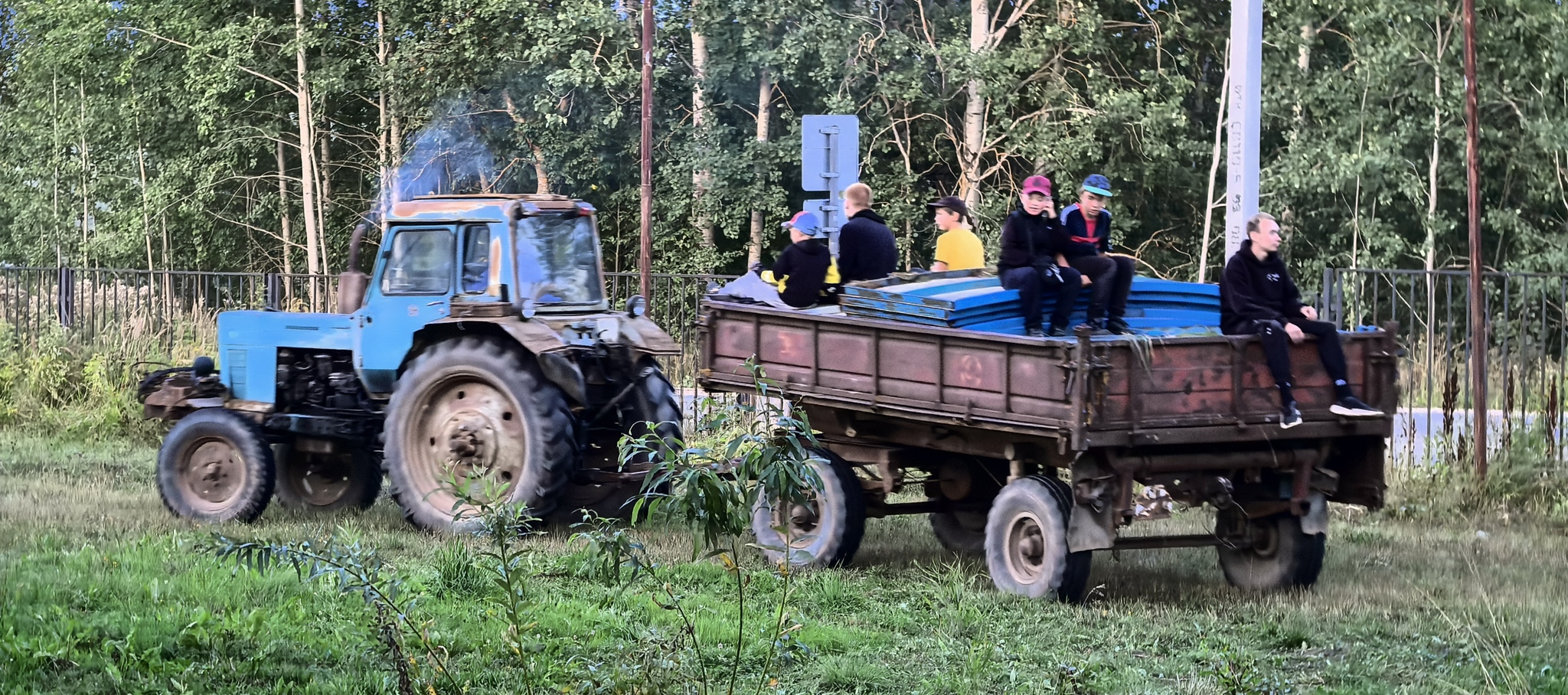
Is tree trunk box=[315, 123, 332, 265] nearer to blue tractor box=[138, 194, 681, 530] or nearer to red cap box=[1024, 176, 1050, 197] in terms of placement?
blue tractor box=[138, 194, 681, 530]

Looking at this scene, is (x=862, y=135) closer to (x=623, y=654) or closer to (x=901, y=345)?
(x=901, y=345)

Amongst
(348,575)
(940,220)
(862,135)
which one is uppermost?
(862,135)

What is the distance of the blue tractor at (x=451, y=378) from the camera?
36.7ft

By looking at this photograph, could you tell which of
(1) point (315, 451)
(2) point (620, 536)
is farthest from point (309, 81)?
(2) point (620, 536)

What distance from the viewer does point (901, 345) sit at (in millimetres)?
9422

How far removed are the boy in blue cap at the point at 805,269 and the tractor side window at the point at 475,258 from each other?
1.94 metres

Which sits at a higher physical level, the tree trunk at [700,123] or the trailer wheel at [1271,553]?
the tree trunk at [700,123]

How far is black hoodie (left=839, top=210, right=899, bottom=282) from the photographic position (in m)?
10.9

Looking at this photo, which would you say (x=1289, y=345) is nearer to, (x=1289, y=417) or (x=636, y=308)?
(x=1289, y=417)

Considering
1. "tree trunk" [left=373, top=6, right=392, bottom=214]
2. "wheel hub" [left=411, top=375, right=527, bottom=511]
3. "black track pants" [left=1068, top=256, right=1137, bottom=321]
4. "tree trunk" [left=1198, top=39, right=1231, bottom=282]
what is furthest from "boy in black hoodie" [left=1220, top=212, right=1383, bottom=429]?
"tree trunk" [left=373, top=6, right=392, bottom=214]

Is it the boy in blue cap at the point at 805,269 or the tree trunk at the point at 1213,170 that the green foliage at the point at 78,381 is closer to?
the boy in blue cap at the point at 805,269

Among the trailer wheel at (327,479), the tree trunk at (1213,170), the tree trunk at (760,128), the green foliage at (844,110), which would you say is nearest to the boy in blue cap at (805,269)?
the trailer wheel at (327,479)

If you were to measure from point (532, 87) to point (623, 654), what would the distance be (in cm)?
2247

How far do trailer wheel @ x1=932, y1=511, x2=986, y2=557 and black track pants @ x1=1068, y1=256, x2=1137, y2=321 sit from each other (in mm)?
1945
